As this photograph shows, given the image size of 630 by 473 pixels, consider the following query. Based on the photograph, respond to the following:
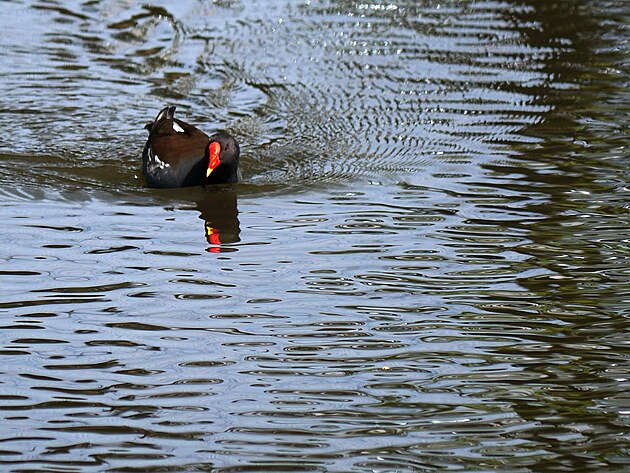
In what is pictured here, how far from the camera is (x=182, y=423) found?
4641mm

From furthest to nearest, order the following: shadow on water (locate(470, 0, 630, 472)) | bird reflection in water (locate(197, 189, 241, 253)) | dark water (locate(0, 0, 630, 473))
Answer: bird reflection in water (locate(197, 189, 241, 253))
shadow on water (locate(470, 0, 630, 472))
dark water (locate(0, 0, 630, 473))

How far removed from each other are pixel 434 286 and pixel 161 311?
1.36 m

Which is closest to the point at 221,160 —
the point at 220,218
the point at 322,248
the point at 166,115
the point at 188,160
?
the point at 188,160

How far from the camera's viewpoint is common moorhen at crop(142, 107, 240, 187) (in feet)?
27.1

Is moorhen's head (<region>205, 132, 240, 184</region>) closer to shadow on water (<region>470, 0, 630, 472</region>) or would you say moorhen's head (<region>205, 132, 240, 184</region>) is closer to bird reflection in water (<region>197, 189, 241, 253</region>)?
bird reflection in water (<region>197, 189, 241, 253</region>)

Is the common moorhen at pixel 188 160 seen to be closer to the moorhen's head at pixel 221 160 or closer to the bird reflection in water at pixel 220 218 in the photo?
the moorhen's head at pixel 221 160

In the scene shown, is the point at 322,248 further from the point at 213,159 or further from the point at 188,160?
the point at 188,160

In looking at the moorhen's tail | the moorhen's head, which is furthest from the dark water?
the moorhen's tail

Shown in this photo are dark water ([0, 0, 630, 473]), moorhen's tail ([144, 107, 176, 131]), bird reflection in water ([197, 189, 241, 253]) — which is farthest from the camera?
moorhen's tail ([144, 107, 176, 131])

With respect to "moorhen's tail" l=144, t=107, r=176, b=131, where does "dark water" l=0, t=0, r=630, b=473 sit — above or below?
below

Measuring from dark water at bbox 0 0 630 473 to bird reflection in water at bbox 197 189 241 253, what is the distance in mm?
27

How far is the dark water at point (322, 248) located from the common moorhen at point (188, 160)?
0.35 feet

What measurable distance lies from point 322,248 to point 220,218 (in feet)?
3.61

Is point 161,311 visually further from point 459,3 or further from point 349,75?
point 459,3
